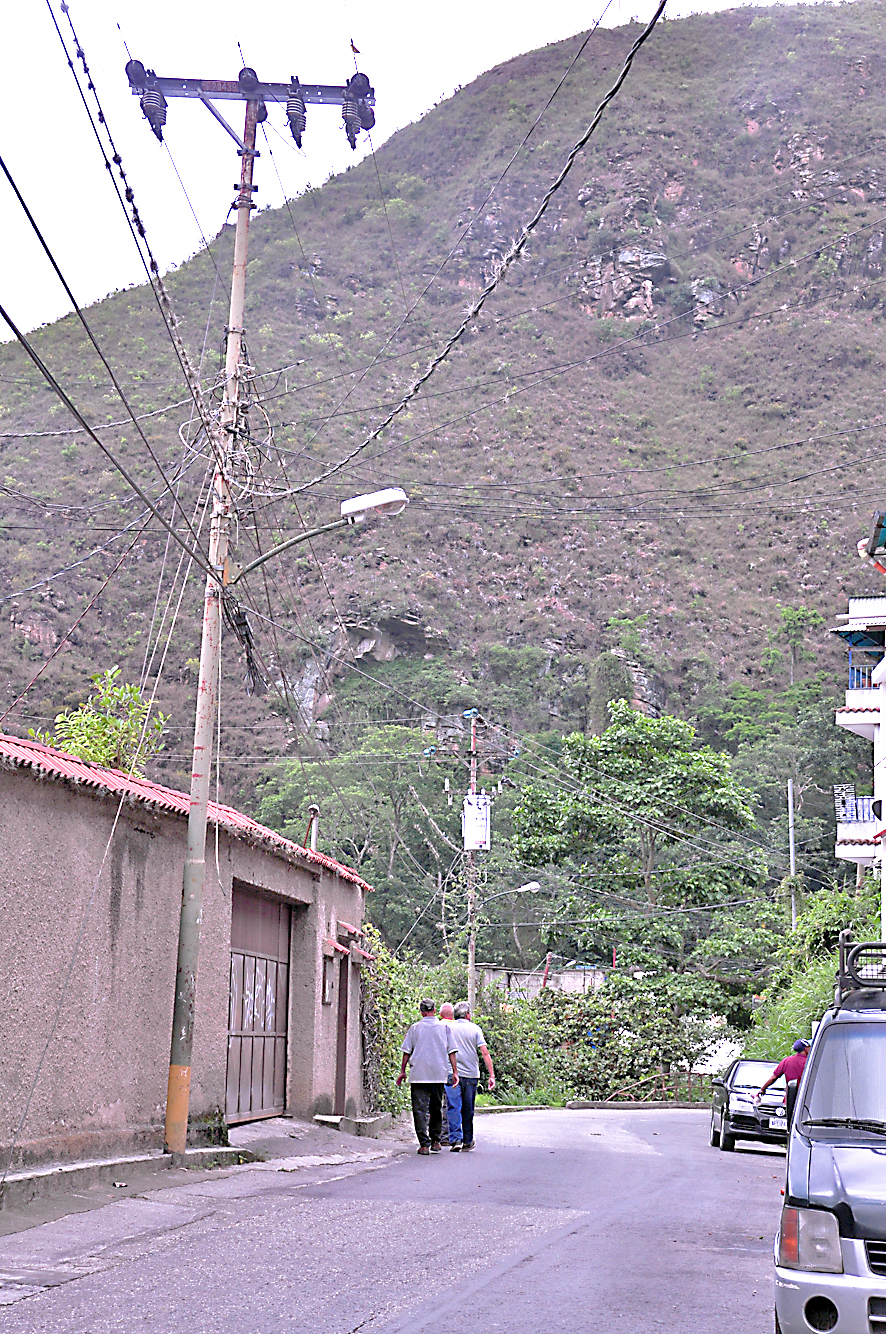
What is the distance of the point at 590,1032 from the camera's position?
120ft

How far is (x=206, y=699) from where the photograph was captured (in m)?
13.0

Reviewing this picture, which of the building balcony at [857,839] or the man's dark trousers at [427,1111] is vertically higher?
the building balcony at [857,839]

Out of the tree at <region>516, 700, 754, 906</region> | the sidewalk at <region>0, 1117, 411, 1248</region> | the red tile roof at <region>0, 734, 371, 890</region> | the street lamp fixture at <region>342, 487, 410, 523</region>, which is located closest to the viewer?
the sidewalk at <region>0, 1117, 411, 1248</region>

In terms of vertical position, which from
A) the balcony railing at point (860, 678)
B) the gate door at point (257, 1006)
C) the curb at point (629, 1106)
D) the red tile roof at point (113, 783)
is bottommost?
the curb at point (629, 1106)

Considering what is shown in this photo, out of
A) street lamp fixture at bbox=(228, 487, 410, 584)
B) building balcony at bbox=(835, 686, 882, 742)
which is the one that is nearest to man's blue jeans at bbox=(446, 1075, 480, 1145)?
street lamp fixture at bbox=(228, 487, 410, 584)

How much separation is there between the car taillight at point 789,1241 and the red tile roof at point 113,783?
5650 millimetres

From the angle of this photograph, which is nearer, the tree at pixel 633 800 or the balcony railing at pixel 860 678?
the balcony railing at pixel 860 678

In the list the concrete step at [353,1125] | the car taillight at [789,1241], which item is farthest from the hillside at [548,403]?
the car taillight at [789,1241]

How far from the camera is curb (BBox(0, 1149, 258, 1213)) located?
875 cm

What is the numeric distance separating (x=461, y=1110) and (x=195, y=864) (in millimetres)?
5889

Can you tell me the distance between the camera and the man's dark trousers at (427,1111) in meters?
15.3

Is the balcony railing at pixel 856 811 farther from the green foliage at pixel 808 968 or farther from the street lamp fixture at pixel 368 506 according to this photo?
the street lamp fixture at pixel 368 506

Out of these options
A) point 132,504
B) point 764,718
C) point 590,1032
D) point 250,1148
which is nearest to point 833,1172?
point 250,1148

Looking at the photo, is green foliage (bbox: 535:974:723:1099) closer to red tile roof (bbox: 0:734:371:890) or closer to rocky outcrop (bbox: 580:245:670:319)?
red tile roof (bbox: 0:734:371:890)
